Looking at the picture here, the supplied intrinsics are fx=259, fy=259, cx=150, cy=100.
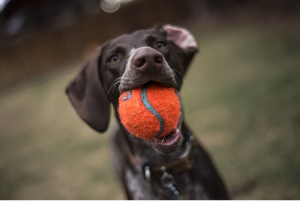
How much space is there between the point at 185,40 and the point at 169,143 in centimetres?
119

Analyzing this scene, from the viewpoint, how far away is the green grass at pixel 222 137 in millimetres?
3037

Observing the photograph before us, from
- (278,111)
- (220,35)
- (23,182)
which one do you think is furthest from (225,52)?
(23,182)

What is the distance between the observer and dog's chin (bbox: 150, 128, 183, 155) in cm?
177

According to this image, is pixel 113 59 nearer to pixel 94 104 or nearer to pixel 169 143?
pixel 94 104

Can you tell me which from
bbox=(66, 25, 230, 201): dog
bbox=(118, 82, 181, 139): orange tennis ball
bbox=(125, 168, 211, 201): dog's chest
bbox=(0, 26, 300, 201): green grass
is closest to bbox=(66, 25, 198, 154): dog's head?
bbox=(66, 25, 230, 201): dog

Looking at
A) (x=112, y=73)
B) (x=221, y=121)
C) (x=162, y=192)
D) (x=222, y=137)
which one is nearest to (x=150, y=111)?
(x=112, y=73)

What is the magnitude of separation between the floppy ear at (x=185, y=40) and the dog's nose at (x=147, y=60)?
0.79 m

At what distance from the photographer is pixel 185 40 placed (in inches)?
100

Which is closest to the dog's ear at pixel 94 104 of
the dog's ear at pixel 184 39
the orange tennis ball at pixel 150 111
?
the orange tennis ball at pixel 150 111

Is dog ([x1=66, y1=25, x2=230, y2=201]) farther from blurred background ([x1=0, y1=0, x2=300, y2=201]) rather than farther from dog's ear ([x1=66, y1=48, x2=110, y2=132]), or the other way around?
blurred background ([x1=0, y1=0, x2=300, y2=201])

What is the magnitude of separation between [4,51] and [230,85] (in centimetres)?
1416

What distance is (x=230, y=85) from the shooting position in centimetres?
571

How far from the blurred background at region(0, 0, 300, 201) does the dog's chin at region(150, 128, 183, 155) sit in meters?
1.40

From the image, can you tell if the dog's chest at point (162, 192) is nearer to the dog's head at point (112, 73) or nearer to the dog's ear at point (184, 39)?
the dog's head at point (112, 73)
